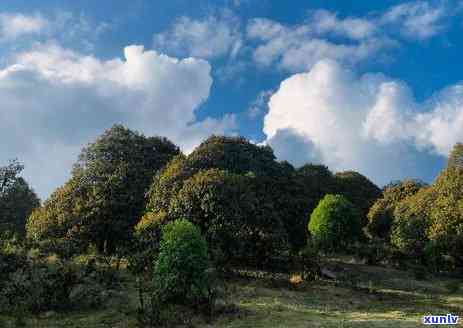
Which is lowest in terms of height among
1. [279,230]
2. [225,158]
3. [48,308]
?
[48,308]

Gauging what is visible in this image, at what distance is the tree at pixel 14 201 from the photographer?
4341 cm

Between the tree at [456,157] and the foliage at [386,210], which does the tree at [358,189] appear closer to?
the foliage at [386,210]

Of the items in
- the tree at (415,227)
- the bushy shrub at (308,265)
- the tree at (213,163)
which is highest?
the tree at (213,163)

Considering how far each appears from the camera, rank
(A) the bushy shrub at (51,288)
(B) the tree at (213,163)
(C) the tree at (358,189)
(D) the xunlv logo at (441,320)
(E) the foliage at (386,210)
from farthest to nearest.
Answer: (C) the tree at (358,189) → (E) the foliage at (386,210) → (B) the tree at (213,163) → (A) the bushy shrub at (51,288) → (D) the xunlv logo at (441,320)

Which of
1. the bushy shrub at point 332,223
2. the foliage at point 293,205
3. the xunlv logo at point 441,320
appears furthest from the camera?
the bushy shrub at point 332,223

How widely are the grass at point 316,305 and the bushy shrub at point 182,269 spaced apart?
156 cm

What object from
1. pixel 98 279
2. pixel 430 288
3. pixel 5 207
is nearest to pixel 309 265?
pixel 430 288

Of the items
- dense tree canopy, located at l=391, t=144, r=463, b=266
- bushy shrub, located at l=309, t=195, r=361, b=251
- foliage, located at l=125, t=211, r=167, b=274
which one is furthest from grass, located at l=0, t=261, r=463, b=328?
bushy shrub, located at l=309, t=195, r=361, b=251

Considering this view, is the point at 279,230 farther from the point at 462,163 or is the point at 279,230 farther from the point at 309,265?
the point at 462,163

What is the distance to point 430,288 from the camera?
2995 centimetres

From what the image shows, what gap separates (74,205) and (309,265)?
16.5 metres

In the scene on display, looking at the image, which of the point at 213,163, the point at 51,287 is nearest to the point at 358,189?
the point at 213,163

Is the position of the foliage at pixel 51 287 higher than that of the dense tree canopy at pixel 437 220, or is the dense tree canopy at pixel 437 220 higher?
the dense tree canopy at pixel 437 220

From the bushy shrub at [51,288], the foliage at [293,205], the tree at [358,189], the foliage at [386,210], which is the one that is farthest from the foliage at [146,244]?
the tree at [358,189]
